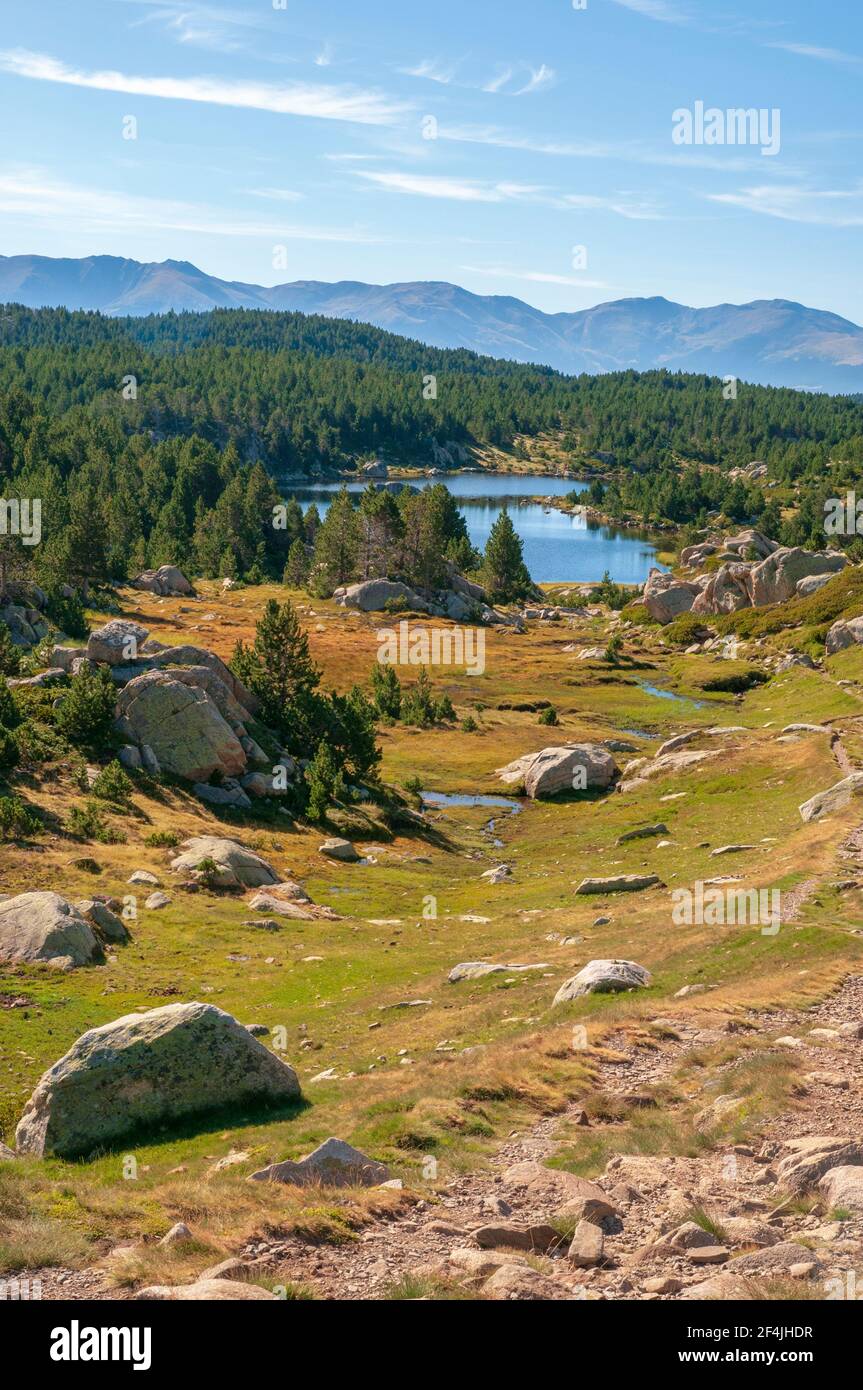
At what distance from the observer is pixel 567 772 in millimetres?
70875

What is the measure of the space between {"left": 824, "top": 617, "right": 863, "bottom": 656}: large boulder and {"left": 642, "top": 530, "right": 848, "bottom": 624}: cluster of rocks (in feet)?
80.3

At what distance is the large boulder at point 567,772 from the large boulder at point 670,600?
6801 centimetres

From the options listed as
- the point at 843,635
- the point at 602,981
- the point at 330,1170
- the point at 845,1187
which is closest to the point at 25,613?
the point at 602,981

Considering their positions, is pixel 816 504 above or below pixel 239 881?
above

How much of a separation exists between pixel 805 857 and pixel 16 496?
12160 cm

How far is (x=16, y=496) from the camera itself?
137000 mm

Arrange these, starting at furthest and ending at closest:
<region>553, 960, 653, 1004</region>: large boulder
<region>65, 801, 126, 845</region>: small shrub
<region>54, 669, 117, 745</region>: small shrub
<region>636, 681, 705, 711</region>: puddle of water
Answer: <region>636, 681, 705, 711</region>: puddle of water
<region>54, 669, 117, 745</region>: small shrub
<region>65, 801, 126, 845</region>: small shrub
<region>553, 960, 653, 1004</region>: large boulder

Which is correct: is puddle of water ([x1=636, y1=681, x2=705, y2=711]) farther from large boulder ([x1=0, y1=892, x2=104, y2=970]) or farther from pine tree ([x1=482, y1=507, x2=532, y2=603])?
large boulder ([x1=0, y1=892, x2=104, y2=970])

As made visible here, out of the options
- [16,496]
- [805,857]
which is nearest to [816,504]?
[16,496]

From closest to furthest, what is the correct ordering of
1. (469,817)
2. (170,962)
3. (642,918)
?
1. (170,962)
2. (642,918)
3. (469,817)

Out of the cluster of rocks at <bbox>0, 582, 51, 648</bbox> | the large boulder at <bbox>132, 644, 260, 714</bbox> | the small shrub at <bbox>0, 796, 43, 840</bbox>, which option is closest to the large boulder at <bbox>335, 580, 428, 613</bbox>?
the cluster of rocks at <bbox>0, 582, 51, 648</bbox>

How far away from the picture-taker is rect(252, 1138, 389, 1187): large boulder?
18.4m

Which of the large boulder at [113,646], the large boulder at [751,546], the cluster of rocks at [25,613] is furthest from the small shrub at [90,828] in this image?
the large boulder at [751,546]

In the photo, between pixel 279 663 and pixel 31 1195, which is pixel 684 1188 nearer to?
pixel 31 1195
